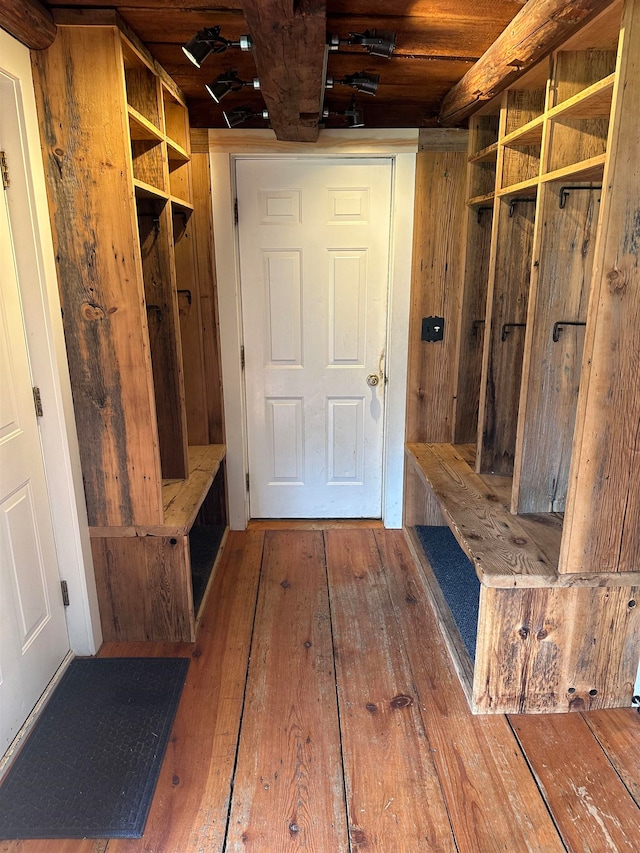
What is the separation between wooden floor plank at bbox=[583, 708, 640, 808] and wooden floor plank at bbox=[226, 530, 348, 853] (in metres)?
0.88

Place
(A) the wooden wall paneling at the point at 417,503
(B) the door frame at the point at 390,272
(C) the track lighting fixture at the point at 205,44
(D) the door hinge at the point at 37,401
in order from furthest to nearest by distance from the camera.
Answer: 1. (A) the wooden wall paneling at the point at 417,503
2. (B) the door frame at the point at 390,272
3. (D) the door hinge at the point at 37,401
4. (C) the track lighting fixture at the point at 205,44

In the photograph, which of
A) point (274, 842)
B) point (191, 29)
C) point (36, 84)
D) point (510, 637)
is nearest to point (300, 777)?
point (274, 842)

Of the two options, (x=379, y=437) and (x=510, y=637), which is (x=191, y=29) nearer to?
(x=379, y=437)

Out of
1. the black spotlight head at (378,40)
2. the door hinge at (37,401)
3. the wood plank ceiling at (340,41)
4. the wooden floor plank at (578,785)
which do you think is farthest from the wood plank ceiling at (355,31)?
the wooden floor plank at (578,785)

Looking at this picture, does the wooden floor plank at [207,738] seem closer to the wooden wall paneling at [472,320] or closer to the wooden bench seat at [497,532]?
the wooden bench seat at [497,532]

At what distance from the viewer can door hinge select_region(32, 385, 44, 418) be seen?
1.93 meters

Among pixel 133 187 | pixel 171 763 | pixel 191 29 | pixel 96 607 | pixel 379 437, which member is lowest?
pixel 171 763

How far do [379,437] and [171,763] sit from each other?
6.69 ft

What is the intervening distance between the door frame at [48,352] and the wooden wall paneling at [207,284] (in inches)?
43.8

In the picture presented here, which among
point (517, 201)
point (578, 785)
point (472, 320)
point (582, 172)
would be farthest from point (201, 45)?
point (578, 785)

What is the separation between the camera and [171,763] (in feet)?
5.75

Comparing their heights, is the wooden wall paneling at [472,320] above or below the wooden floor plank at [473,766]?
above

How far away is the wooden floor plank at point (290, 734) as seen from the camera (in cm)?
154

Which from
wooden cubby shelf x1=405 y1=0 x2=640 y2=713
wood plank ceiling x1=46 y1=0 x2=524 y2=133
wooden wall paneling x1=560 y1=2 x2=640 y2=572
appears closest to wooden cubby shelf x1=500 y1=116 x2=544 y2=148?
wooden cubby shelf x1=405 y1=0 x2=640 y2=713
